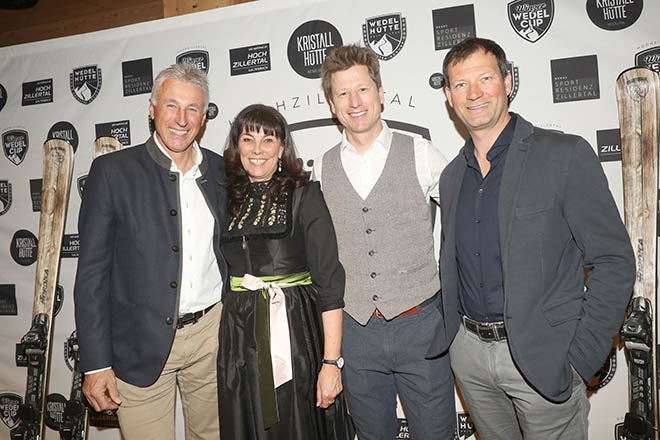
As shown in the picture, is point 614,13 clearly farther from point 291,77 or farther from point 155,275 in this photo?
point 155,275

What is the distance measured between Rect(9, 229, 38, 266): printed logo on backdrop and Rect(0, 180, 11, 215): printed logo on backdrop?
197mm

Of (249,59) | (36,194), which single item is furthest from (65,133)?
(249,59)

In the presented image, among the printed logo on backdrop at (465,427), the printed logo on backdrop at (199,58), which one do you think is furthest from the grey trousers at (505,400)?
the printed logo on backdrop at (199,58)

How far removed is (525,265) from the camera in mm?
1421

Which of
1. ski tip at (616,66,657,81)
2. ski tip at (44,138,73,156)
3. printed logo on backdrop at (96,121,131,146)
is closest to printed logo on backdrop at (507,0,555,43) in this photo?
ski tip at (616,66,657,81)

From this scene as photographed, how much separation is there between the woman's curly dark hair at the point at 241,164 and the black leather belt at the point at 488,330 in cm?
88

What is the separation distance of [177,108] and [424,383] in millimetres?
1529

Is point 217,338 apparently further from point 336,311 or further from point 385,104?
point 385,104

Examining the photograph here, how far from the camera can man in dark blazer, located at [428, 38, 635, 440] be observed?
138 cm

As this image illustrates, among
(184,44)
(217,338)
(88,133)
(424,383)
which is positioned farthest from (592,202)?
(88,133)

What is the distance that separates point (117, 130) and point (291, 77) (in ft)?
3.97

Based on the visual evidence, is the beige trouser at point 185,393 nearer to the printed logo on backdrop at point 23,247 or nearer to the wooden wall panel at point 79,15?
the printed logo on backdrop at point 23,247

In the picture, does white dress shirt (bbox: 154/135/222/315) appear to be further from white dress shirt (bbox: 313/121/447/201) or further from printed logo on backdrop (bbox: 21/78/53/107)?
printed logo on backdrop (bbox: 21/78/53/107)

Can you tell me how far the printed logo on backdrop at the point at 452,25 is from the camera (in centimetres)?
230
